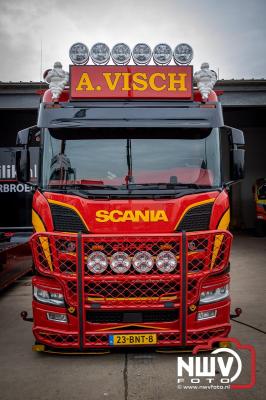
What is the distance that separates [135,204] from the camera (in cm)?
425

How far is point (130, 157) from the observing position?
4.61m

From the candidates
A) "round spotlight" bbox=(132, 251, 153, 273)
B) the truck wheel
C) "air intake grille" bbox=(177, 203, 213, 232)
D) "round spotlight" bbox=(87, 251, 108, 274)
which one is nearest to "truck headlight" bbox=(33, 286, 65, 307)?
"round spotlight" bbox=(87, 251, 108, 274)

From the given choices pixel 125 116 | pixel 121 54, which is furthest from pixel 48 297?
pixel 121 54

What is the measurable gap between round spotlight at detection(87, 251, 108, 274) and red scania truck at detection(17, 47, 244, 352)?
0.01 metres

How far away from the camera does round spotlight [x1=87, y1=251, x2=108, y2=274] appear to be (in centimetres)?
419

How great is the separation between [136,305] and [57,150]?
1.85 meters

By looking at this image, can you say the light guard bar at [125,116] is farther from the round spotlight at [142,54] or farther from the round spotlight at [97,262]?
the round spotlight at [97,262]

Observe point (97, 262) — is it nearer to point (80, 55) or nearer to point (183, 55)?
point (80, 55)

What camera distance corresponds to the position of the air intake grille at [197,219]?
424 cm

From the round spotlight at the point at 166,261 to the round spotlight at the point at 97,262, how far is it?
0.53m

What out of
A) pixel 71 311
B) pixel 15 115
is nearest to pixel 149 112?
pixel 71 311

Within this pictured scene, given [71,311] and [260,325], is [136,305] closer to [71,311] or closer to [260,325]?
[71,311]

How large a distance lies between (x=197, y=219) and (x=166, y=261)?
53 cm

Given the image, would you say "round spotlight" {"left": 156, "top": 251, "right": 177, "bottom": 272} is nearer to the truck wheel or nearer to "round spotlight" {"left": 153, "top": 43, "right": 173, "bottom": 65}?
"round spotlight" {"left": 153, "top": 43, "right": 173, "bottom": 65}
